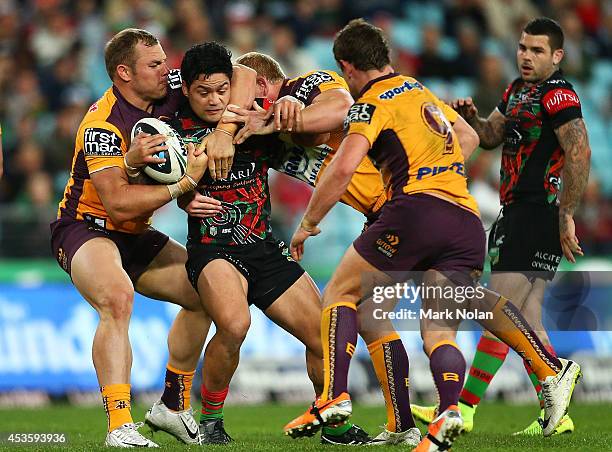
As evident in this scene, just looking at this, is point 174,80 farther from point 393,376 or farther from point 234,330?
point 393,376

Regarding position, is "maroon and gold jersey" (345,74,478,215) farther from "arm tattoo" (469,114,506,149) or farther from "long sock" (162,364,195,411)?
"long sock" (162,364,195,411)

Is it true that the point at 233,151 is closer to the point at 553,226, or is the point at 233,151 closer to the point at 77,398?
the point at 553,226

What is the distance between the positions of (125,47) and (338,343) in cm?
248

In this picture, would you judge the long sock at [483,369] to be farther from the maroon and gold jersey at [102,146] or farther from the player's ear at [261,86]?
the maroon and gold jersey at [102,146]

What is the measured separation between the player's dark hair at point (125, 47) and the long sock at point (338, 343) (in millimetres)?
2208

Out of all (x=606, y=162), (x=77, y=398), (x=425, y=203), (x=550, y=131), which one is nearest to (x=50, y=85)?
(x=77, y=398)

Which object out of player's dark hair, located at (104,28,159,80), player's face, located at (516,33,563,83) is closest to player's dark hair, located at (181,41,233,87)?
player's dark hair, located at (104,28,159,80)

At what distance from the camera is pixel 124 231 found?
7301 mm

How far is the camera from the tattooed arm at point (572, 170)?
7.58 m

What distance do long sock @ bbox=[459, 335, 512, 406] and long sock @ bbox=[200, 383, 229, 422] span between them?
170 centimetres

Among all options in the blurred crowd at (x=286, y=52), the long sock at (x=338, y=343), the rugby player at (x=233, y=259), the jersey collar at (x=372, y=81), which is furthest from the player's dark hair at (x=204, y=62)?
the blurred crowd at (x=286, y=52)

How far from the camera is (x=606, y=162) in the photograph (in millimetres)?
15562

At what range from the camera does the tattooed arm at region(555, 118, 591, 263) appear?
758 cm

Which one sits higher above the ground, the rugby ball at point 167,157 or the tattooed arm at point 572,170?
the rugby ball at point 167,157
